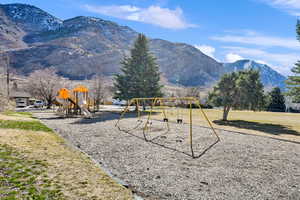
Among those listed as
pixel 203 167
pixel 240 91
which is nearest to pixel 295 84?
pixel 240 91

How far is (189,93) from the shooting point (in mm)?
70438

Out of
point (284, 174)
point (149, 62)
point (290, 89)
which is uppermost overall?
point (149, 62)

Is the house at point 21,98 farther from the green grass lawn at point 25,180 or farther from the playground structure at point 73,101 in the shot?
the green grass lawn at point 25,180

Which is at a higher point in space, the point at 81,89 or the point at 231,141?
the point at 81,89

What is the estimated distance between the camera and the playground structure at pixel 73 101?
24375 mm

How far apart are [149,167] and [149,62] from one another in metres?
26.4

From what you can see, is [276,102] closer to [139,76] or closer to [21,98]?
[139,76]

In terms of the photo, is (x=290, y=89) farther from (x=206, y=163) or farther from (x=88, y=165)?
(x=88, y=165)

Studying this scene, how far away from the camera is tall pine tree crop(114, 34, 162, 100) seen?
100 ft

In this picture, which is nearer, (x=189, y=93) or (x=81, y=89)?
(x=81, y=89)

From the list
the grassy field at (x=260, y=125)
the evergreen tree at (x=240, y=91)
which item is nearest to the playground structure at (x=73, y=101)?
the grassy field at (x=260, y=125)

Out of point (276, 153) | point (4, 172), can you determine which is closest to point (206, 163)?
point (276, 153)

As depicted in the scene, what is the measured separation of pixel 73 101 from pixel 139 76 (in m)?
10.2

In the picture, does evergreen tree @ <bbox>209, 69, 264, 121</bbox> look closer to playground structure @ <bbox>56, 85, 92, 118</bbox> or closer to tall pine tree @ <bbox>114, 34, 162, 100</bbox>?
tall pine tree @ <bbox>114, 34, 162, 100</bbox>
